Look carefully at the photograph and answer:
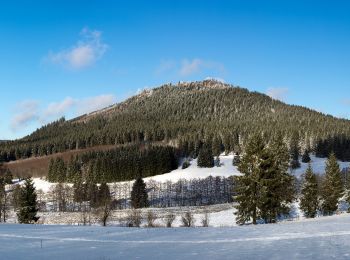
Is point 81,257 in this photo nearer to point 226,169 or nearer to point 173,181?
point 173,181

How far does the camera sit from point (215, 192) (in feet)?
520

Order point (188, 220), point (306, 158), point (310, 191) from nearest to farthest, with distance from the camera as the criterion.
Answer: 1. point (188, 220)
2. point (310, 191)
3. point (306, 158)

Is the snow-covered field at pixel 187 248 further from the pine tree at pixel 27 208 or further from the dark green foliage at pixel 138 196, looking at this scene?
the dark green foliage at pixel 138 196

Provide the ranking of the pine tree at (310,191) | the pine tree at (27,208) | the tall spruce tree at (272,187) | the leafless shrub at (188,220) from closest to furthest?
the tall spruce tree at (272,187) < the leafless shrub at (188,220) < the pine tree at (27,208) < the pine tree at (310,191)

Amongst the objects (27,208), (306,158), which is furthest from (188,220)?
(306,158)

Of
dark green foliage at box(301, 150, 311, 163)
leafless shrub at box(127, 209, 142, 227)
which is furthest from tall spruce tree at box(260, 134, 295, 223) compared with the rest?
dark green foliage at box(301, 150, 311, 163)

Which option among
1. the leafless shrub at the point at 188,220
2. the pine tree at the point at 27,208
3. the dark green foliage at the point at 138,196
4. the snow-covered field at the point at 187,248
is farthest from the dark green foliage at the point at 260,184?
the dark green foliage at the point at 138,196

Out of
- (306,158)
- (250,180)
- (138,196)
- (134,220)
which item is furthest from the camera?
(306,158)

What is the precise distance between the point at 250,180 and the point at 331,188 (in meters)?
27.9

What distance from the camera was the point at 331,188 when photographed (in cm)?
7356

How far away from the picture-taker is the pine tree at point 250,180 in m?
51.8

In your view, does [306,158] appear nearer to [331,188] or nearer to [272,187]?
[331,188]

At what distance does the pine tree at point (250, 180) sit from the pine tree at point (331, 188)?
25.1m

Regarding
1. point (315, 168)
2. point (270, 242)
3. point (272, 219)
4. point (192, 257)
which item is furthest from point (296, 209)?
point (315, 168)
